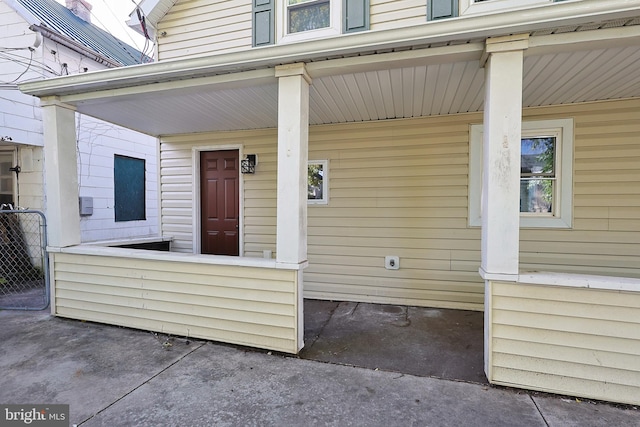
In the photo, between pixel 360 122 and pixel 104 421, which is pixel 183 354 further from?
pixel 360 122

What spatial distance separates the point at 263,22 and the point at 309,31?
2.11ft

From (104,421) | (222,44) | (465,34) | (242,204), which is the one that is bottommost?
(104,421)

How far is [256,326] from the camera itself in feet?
9.16

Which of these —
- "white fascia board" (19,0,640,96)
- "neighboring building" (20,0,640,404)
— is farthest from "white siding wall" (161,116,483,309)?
"white fascia board" (19,0,640,96)

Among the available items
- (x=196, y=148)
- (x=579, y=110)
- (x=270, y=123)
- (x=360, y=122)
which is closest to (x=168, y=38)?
(x=196, y=148)

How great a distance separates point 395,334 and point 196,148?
383 cm

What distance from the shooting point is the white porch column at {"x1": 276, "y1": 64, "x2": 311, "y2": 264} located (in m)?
2.58

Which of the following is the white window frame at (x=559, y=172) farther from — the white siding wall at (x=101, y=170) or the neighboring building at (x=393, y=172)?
the white siding wall at (x=101, y=170)

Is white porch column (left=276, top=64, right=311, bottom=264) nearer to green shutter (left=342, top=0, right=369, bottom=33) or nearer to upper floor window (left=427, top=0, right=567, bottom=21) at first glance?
green shutter (left=342, top=0, right=369, bottom=33)

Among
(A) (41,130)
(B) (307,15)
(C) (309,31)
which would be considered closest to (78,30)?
(A) (41,130)

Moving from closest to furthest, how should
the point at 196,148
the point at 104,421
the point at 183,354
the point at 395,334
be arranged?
the point at 104,421 < the point at 183,354 < the point at 395,334 < the point at 196,148

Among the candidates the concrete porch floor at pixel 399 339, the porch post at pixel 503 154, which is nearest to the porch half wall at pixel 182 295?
the concrete porch floor at pixel 399 339

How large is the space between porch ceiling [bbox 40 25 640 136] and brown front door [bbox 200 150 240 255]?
2.36ft

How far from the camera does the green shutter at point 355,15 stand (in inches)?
144
